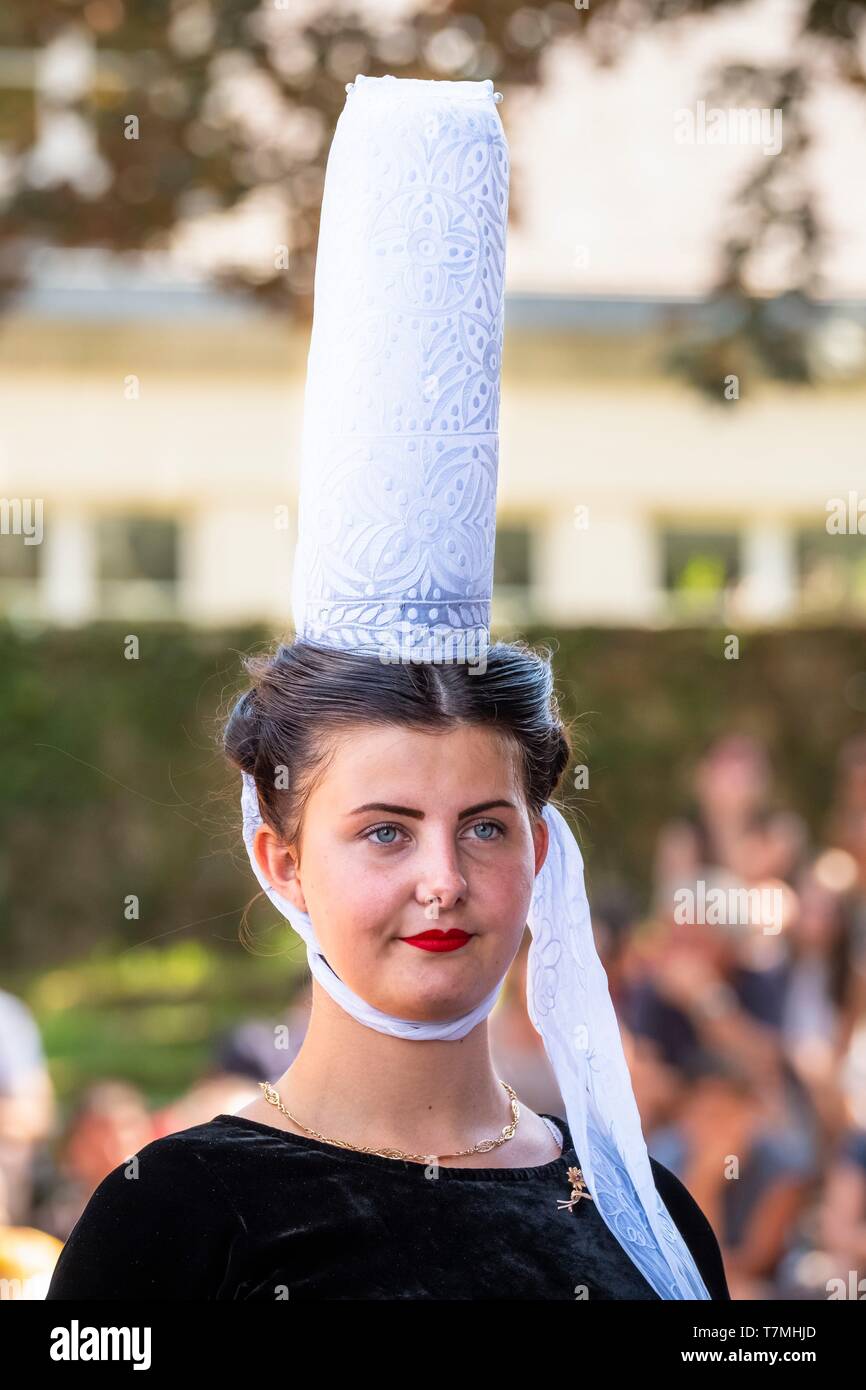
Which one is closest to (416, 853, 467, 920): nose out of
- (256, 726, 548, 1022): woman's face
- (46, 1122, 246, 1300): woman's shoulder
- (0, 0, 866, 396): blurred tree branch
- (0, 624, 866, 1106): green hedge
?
(256, 726, 548, 1022): woman's face

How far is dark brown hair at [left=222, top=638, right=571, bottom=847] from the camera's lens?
1300mm

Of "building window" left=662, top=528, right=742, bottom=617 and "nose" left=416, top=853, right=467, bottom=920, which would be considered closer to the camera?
"nose" left=416, top=853, right=467, bottom=920

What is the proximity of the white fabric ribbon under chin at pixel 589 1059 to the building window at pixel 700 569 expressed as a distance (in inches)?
129

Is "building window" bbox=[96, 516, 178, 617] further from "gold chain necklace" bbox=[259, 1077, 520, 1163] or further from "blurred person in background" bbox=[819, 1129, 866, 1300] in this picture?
"gold chain necklace" bbox=[259, 1077, 520, 1163]

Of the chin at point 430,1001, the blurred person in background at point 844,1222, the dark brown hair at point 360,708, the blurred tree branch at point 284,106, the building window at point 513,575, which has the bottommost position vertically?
the blurred person in background at point 844,1222

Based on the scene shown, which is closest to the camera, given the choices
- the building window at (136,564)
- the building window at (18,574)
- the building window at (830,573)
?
the building window at (18,574)

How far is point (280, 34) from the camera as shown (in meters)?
3.22

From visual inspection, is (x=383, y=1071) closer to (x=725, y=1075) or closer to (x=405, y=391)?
(x=405, y=391)

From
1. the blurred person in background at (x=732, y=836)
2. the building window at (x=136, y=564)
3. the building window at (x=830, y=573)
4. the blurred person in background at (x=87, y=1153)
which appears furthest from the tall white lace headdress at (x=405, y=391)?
the building window at (x=136, y=564)

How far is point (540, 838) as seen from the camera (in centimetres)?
138

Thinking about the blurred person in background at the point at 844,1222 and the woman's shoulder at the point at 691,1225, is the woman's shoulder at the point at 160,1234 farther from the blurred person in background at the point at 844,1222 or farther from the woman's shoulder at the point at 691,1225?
the blurred person in background at the point at 844,1222

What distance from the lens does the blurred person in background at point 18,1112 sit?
2574 millimetres

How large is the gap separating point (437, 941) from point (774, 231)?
2493mm

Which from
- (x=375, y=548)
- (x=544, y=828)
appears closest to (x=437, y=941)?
(x=544, y=828)
